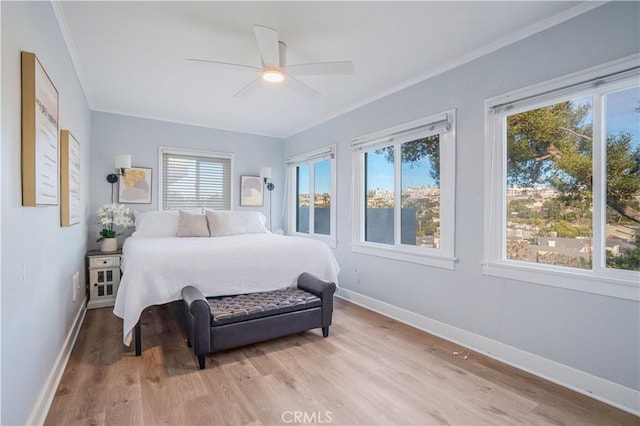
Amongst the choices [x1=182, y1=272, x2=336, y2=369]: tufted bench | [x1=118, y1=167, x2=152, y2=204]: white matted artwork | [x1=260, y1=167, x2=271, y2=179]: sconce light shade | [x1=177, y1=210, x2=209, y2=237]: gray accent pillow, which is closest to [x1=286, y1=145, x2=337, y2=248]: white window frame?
[x1=260, y1=167, x2=271, y2=179]: sconce light shade

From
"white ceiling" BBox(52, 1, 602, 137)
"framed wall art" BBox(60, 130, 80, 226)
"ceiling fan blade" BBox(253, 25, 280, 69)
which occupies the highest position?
"white ceiling" BBox(52, 1, 602, 137)

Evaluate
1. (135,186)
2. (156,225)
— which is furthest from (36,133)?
(135,186)

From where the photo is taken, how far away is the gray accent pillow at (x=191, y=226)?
161 inches

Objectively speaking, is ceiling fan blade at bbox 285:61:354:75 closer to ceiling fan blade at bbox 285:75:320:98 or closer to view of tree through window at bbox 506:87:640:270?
ceiling fan blade at bbox 285:75:320:98

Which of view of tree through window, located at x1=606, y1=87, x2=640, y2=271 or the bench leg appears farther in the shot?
the bench leg

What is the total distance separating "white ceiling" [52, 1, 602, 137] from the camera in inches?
86.7

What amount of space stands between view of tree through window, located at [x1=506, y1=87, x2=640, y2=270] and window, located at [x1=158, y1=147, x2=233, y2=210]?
4.27 meters

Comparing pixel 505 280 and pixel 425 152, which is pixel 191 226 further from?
pixel 505 280

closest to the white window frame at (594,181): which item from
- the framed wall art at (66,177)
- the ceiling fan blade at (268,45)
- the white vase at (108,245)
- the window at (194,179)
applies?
the ceiling fan blade at (268,45)

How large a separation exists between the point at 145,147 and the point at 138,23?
9.04ft

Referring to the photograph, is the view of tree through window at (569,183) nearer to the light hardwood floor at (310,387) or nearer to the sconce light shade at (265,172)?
the light hardwood floor at (310,387)

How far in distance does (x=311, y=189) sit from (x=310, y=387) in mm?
3521

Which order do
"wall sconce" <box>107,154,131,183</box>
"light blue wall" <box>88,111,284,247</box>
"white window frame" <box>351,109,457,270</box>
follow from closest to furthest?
"white window frame" <box>351,109,457,270</box> < "wall sconce" <box>107,154,131,183</box> < "light blue wall" <box>88,111,284,247</box>

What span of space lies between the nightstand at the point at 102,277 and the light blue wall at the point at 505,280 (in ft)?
10.4
